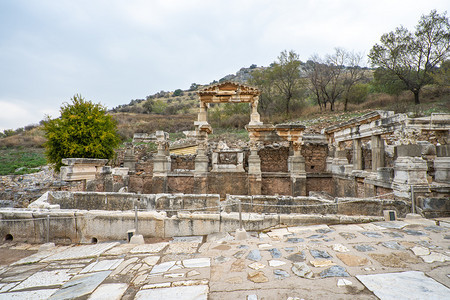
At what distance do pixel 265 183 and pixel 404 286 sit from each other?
28.8 feet

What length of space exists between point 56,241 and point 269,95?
25558 millimetres

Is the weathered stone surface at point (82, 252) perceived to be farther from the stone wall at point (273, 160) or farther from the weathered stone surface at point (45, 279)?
the stone wall at point (273, 160)

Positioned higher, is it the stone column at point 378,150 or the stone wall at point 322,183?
the stone column at point 378,150

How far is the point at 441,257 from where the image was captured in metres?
3.02

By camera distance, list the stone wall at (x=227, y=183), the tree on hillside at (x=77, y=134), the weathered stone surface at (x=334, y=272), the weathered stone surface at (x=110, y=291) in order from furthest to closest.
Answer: the stone wall at (x=227, y=183)
the tree on hillside at (x=77, y=134)
the weathered stone surface at (x=334, y=272)
the weathered stone surface at (x=110, y=291)

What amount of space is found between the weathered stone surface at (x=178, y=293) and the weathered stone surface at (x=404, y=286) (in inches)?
75.3

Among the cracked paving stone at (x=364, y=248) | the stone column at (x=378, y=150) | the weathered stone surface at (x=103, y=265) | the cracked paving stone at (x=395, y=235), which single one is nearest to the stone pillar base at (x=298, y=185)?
the stone column at (x=378, y=150)

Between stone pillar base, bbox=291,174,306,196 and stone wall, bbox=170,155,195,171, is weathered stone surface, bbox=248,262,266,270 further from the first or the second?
stone wall, bbox=170,155,195,171

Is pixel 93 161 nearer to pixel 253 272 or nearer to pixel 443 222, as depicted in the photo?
pixel 253 272

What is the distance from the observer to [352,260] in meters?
3.03

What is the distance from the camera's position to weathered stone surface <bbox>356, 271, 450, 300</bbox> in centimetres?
222

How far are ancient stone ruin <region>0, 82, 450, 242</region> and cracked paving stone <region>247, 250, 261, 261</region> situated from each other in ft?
3.48

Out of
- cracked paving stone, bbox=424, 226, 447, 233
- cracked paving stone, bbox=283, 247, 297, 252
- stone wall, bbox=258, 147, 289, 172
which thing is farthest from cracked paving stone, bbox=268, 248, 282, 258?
stone wall, bbox=258, 147, 289, 172

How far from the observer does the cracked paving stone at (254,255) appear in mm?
3300
